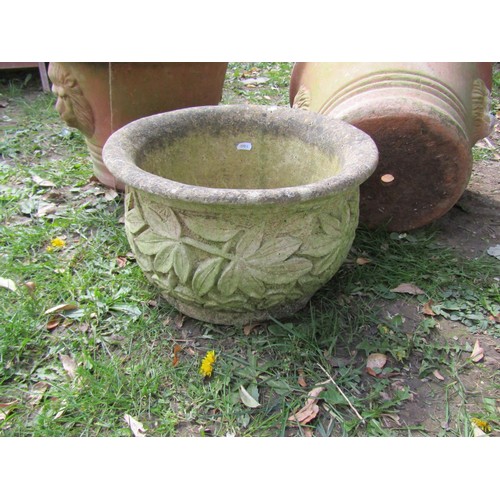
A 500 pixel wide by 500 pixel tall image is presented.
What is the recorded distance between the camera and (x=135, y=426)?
1.54 metres

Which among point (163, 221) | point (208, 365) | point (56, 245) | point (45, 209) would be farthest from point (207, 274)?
point (45, 209)

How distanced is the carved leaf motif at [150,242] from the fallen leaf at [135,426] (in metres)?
0.54

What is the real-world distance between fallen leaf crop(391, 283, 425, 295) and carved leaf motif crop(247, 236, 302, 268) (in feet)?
2.37

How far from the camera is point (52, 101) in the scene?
13.4 feet

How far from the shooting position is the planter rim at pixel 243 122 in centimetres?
144

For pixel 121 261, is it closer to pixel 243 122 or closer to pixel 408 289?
pixel 243 122

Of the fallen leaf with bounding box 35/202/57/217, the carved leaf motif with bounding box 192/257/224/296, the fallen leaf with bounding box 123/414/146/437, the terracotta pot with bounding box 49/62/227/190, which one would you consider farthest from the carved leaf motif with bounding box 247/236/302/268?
the fallen leaf with bounding box 35/202/57/217

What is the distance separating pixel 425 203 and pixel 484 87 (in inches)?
25.6

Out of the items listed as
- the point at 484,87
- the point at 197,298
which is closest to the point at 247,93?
the point at 484,87

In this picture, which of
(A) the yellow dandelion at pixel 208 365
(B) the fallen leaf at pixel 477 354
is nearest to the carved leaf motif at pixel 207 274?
(A) the yellow dandelion at pixel 208 365

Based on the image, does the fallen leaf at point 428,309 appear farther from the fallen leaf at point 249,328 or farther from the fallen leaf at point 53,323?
the fallen leaf at point 53,323

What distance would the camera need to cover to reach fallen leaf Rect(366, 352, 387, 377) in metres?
1.74

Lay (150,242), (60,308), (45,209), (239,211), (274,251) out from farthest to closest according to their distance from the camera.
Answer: (45,209), (60,308), (150,242), (274,251), (239,211)

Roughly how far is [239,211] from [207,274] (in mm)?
261
